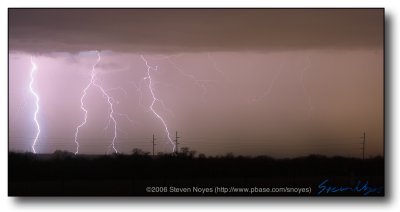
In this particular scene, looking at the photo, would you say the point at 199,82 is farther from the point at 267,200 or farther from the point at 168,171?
the point at 267,200

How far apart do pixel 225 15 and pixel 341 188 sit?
4.41 ft

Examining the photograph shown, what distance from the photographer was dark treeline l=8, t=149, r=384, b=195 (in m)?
3.25

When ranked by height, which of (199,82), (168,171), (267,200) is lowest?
(267,200)

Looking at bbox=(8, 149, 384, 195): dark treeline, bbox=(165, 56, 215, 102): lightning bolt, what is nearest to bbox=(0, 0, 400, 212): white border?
bbox=(8, 149, 384, 195): dark treeline

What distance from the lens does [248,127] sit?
3.28 meters

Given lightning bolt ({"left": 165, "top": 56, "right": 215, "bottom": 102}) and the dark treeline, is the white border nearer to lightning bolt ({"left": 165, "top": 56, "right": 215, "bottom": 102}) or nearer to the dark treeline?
the dark treeline

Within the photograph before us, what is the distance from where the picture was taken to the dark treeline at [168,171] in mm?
3250

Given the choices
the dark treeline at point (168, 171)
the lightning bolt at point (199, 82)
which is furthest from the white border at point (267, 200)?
the lightning bolt at point (199, 82)

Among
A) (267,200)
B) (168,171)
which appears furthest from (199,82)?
(267,200)

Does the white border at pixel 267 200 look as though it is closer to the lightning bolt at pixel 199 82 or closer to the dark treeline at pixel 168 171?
the dark treeline at pixel 168 171

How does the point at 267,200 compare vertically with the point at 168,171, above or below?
below

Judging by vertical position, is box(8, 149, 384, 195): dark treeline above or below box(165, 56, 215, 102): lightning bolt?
below

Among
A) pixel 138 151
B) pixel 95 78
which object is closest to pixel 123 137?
pixel 138 151

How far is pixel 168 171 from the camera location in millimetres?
3275
